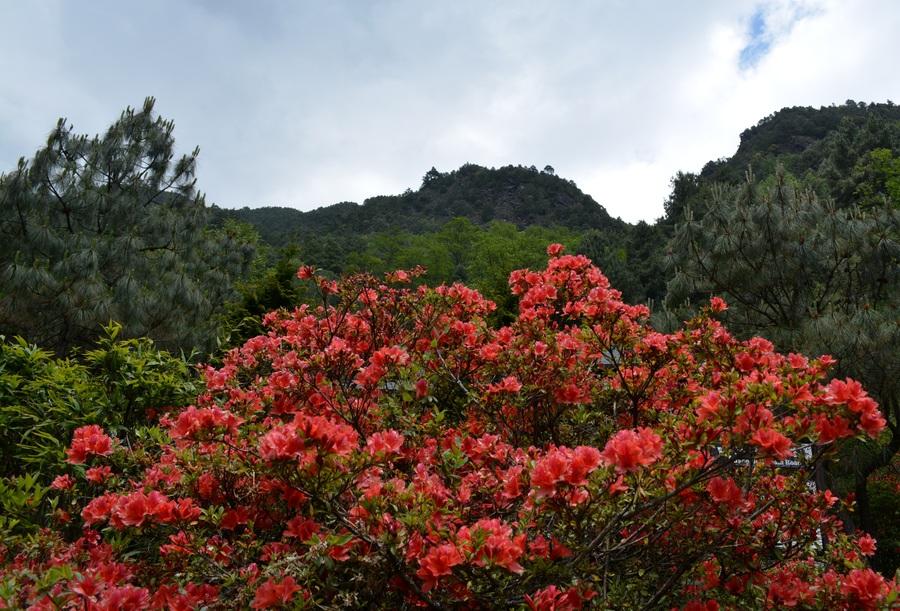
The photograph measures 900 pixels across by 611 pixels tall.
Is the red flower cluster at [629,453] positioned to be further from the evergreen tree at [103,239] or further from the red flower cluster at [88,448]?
the evergreen tree at [103,239]

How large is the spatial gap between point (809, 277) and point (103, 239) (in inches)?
371

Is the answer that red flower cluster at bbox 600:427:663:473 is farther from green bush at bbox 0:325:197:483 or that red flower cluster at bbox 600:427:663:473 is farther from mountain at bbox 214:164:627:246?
mountain at bbox 214:164:627:246

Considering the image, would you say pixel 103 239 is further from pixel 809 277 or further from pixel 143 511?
pixel 809 277

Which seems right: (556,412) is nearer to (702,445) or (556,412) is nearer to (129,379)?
(702,445)

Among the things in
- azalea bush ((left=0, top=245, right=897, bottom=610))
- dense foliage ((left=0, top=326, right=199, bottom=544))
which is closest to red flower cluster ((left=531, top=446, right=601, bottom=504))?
azalea bush ((left=0, top=245, right=897, bottom=610))

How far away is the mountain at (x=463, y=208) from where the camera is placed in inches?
2000

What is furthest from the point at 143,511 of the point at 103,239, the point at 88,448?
the point at 103,239

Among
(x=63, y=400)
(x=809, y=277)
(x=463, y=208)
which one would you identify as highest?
(x=463, y=208)

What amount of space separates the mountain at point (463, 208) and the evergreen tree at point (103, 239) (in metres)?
35.2

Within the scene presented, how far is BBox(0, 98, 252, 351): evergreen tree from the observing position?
695 cm

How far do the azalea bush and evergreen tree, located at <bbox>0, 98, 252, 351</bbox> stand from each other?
18.6 ft

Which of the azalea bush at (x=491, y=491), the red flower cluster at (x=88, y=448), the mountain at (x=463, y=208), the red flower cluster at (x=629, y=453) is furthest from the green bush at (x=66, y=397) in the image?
the mountain at (x=463, y=208)

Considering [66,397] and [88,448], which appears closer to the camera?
[88,448]

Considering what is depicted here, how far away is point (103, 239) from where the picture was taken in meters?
7.70
